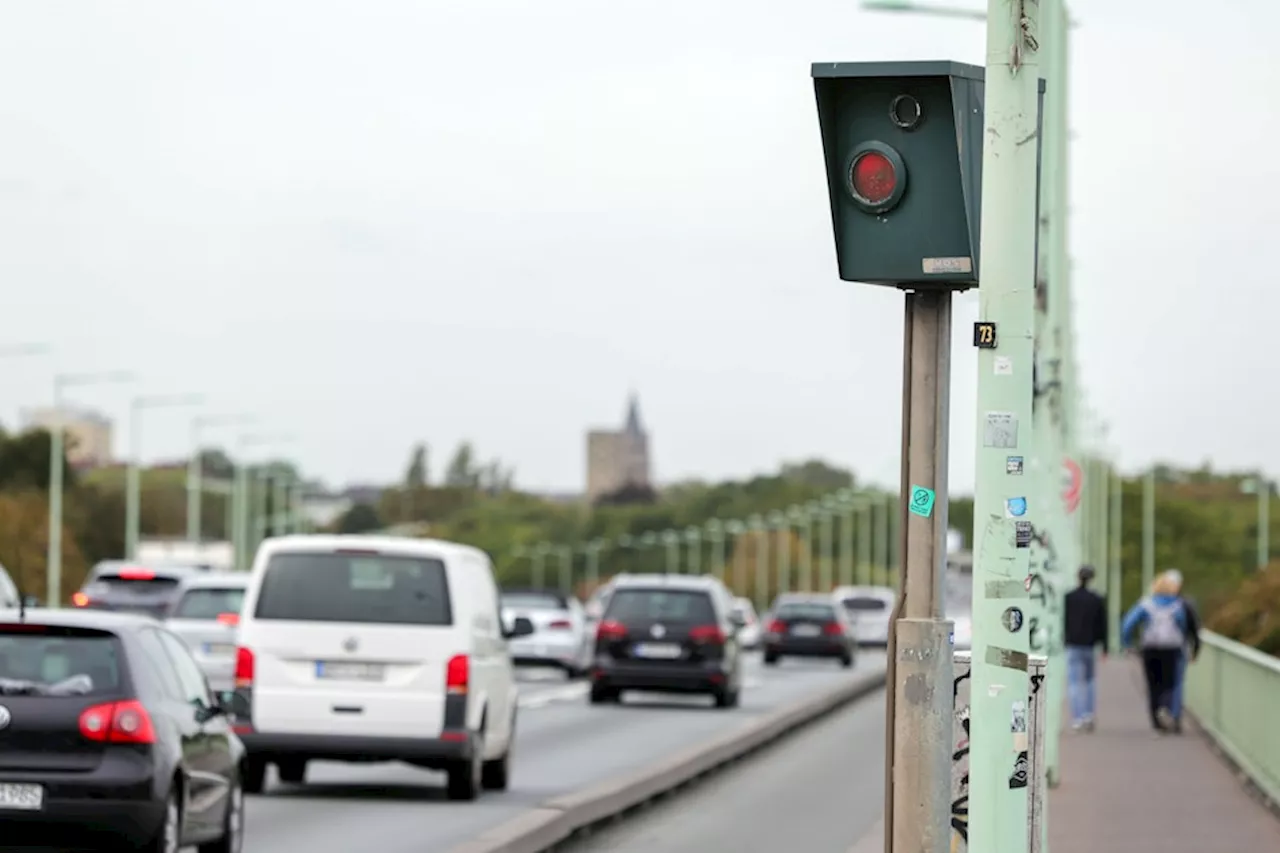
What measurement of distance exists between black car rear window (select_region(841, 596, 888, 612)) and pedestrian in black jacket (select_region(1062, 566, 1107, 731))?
5333 centimetres

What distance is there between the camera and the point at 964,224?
9.18 meters

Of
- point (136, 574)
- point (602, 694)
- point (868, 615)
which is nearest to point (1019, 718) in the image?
point (602, 694)

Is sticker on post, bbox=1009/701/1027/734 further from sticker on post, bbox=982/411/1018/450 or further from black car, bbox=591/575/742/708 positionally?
black car, bbox=591/575/742/708

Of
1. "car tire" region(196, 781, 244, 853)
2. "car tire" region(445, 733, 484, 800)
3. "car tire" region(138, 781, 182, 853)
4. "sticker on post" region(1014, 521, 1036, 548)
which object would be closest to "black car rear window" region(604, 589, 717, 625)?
"car tire" region(445, 733, 484, 800)

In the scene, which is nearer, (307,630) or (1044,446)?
(307,630)

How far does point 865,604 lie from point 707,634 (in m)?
49.9

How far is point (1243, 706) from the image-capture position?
2533 centimetres

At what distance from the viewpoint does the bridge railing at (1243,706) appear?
21266mm

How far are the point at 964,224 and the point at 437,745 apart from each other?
11179 millimetres

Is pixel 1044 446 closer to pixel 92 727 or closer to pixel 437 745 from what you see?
pixel 437 745

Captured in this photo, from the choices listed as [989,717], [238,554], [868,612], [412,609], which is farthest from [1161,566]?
[989,717]

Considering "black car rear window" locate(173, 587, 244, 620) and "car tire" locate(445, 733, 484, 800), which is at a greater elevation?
"black car rear window" locate(173, 587, 244, 620)

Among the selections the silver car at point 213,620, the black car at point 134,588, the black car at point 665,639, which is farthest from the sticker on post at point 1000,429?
the black car at point 134,588

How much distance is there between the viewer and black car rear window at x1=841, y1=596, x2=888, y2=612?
281ft
